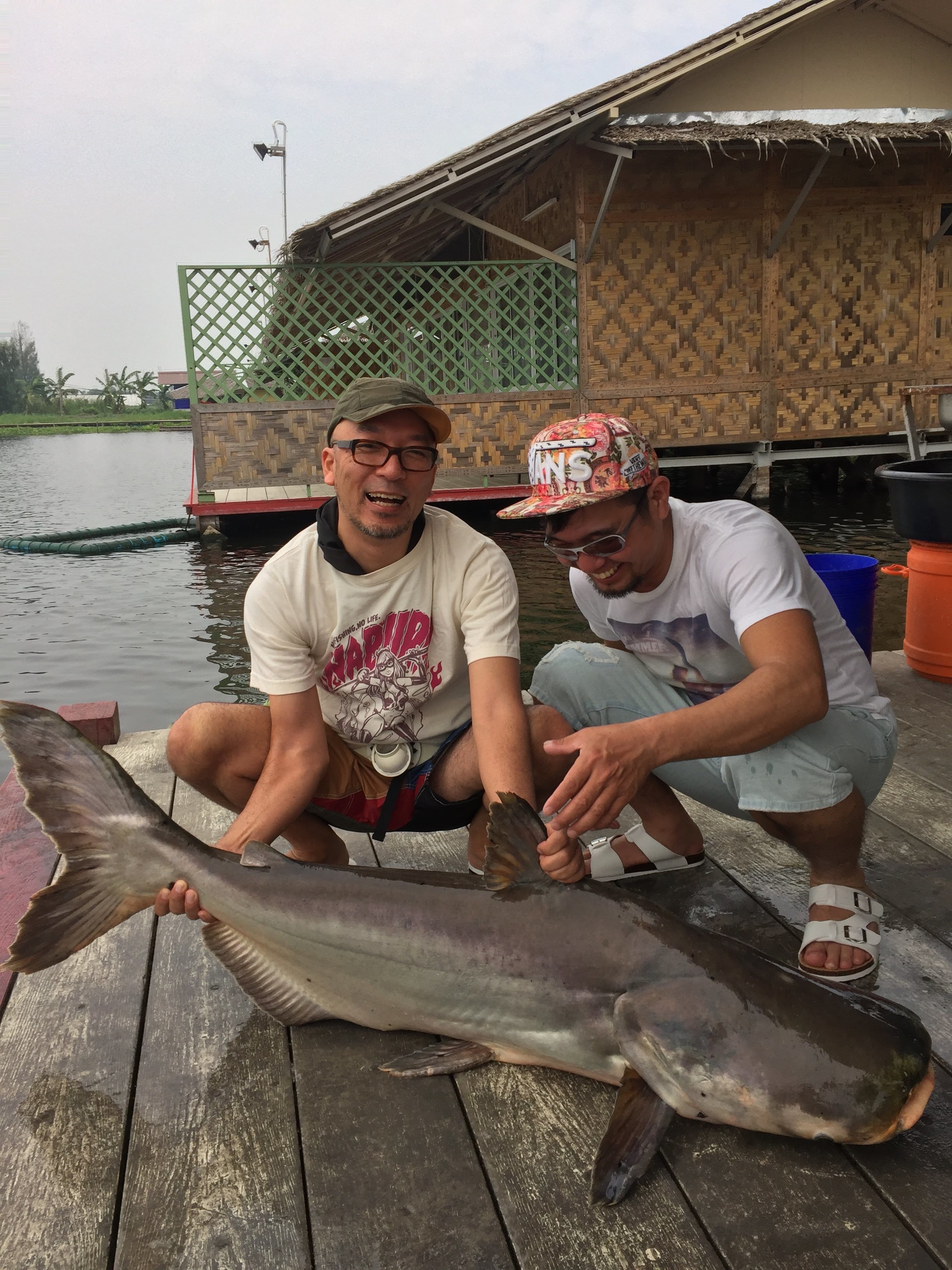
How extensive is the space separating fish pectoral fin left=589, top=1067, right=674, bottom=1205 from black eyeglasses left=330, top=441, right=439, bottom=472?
1456 mm

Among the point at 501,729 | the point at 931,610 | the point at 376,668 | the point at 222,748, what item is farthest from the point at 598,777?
the point at 931,610

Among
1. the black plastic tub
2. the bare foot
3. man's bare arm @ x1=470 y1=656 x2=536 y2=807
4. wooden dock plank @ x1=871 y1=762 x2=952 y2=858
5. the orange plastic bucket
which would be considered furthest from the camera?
the orange plastic bucket

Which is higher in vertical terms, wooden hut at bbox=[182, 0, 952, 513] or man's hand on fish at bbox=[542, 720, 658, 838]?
wooden hut at bbox=[182, 0, 952, 513]

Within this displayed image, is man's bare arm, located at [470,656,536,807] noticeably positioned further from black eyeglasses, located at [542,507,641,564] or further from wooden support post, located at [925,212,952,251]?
wooden support post, located at [925,212,952,251]

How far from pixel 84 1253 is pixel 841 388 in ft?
44.1

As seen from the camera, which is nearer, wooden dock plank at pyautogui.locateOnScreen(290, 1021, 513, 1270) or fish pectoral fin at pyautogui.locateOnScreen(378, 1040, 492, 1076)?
wooden dock plank at pyautogui.locateOnScreen(290, 1021, 513, 1270)

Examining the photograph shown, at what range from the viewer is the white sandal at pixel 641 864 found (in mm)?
2744

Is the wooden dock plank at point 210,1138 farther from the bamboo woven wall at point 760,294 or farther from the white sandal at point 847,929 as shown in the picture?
the bamboo woven wall at point 760,294

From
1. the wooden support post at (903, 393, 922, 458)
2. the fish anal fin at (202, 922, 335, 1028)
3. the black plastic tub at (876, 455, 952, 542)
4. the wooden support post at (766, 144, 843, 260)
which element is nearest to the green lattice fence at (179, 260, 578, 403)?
the wooden support post at (766, 144, 843, 260)

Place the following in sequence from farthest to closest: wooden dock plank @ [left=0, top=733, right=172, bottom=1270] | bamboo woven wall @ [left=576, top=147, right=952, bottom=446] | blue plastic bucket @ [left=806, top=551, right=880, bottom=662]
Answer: bamboo woven wall @ [left=576, top=147, right=952, bottom=446], blue plastic bucket @ [left=806, top=551, right=880, bottom=662], wooden dock plank @ [left=0, top=733, right=172, bottom=1270]

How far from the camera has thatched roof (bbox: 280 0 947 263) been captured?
10617mm

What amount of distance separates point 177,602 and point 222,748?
331 inches

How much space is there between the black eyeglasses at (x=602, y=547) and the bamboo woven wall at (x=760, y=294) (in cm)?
1053

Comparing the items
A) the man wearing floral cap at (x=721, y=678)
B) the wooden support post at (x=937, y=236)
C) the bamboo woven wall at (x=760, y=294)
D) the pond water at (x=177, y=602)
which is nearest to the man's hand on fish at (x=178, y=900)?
the man wearing floral cap at (x=721, y=678)
